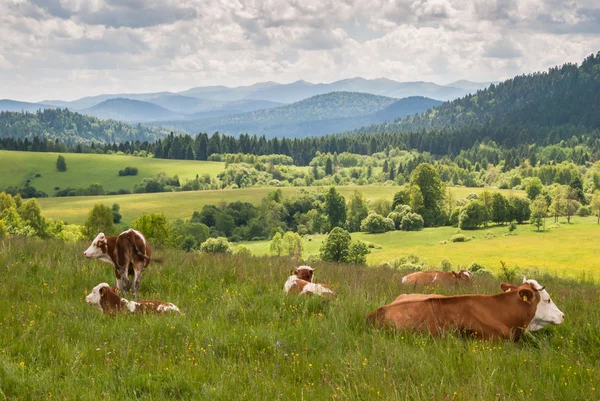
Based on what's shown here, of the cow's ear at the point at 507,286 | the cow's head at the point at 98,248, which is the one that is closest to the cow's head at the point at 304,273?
the cow's head at the point at 98,248

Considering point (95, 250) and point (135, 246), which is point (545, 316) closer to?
point (135, 246)

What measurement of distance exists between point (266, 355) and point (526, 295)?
3.75 m

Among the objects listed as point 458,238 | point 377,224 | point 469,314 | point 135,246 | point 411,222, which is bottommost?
point 458,238

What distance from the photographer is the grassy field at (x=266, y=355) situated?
16.1ft

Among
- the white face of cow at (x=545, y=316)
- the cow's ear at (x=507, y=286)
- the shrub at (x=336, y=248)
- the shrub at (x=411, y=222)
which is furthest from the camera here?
the shrub at (x=411, y=222)

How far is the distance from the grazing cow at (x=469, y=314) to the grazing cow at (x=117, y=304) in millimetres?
3222

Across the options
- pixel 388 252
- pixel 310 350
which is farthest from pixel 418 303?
pixel 388 252

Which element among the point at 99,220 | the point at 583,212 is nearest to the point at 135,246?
the point at 99,220

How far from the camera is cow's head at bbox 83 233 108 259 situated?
9.45m

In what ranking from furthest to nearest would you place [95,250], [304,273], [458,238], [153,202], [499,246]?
[153,202] → [458,238] → [499,246] → [304,273] → [95,250]

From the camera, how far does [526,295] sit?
280 inches

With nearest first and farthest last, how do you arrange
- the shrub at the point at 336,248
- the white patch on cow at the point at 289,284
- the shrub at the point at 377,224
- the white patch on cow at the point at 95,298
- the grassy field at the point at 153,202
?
the white patch on cow at the point at 95,298 → the white patch on cow at the point at 289,284 → the shrub at the point at 336,248 → the grassy field at the point at 153,202 → the shrub at the point at 377,224

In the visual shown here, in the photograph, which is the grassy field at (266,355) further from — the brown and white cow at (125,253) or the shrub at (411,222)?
the shrub at (411,222)

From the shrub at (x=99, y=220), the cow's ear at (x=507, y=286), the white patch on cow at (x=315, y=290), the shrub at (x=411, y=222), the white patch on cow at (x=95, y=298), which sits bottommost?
the shrub at (x=411, y=222)
